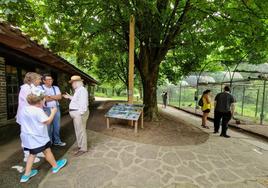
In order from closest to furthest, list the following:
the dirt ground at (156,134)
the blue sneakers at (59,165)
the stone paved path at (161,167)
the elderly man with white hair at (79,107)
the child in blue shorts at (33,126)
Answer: the child in blue shorts at (33,126) → the stone paved path at (161,167) → the blue sneakers at (59,165) → the elderly man with white hair at (79,107) → the dirt ground at (156,134)

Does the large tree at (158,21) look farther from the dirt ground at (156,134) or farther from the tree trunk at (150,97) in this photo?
the dirt ground at (156,134)

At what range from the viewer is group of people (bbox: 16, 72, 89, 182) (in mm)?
2684

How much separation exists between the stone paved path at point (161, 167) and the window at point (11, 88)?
3.39 metres

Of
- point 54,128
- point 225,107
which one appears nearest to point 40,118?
point 54,128

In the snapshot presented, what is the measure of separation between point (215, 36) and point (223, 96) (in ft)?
7.78

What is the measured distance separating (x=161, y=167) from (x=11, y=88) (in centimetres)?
581

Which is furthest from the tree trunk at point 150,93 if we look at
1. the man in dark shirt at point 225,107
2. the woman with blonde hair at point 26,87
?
the woman with blonde hair at point 26,87

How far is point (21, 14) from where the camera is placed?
7.30 m

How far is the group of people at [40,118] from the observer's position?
2684mm

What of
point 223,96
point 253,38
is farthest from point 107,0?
point 253,38

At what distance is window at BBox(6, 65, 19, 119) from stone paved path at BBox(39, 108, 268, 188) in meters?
3.39

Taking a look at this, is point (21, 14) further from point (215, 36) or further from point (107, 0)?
point (215, 36)

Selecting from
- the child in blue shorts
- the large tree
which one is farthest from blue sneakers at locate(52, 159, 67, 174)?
the large tree

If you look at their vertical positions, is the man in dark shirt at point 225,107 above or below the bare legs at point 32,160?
above
